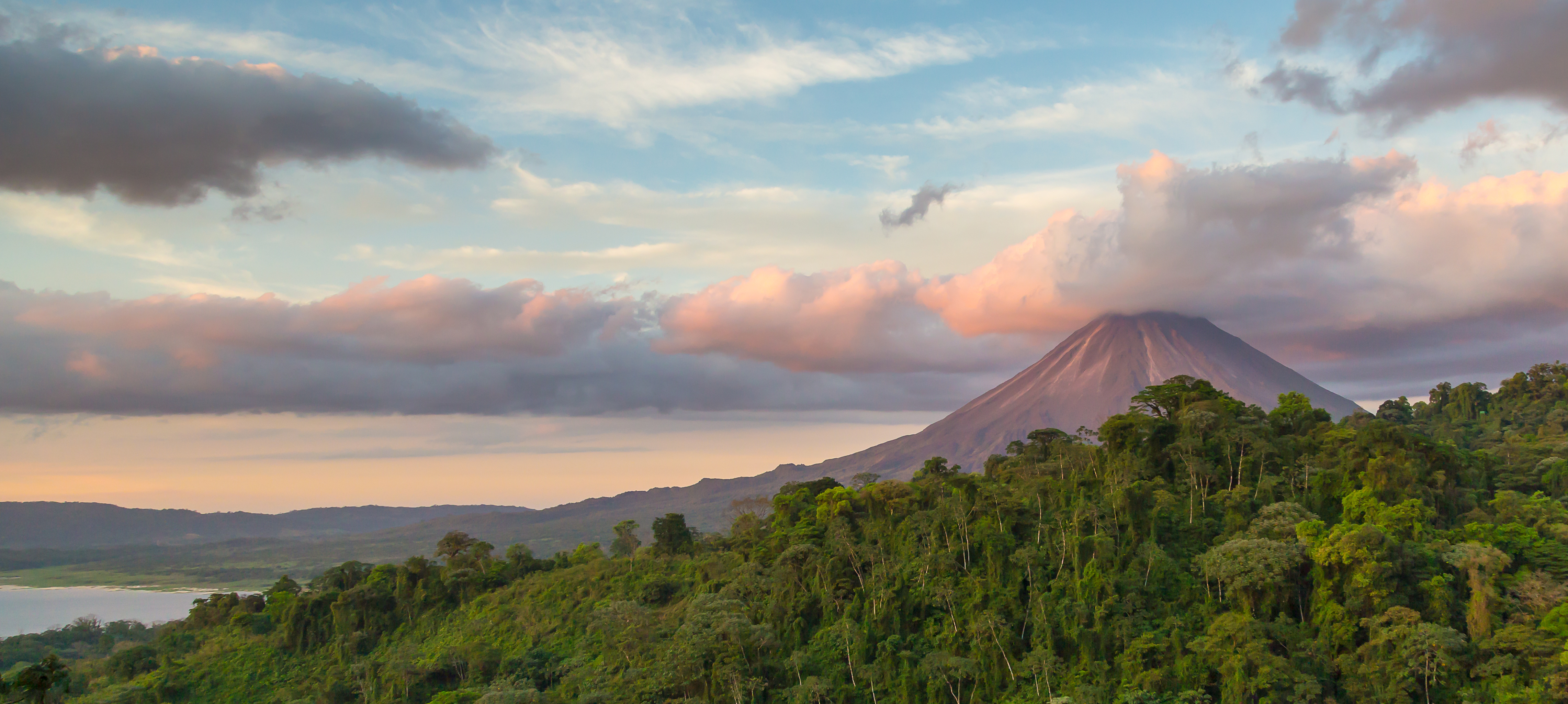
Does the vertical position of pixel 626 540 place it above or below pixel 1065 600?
above

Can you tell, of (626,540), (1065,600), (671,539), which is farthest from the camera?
(626,540)

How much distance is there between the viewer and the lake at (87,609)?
14500cm

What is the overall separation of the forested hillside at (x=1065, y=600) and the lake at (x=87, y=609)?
330 ft

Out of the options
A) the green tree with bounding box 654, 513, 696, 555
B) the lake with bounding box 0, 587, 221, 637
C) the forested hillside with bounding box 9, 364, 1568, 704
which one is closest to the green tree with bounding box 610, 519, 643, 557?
the green tree with bounding box 654, 513, 696, 555

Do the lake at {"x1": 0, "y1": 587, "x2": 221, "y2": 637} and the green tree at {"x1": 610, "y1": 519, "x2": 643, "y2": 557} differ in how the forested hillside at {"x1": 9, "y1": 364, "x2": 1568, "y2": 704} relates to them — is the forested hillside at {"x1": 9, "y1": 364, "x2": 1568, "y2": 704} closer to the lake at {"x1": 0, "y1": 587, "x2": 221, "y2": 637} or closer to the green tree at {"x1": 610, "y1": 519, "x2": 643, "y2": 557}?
the green tree at {"x1": 610, "y1": 519, "x2": 643, "y2": 557}

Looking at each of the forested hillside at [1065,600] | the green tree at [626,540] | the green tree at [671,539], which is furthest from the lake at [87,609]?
the green tree at [671,539]

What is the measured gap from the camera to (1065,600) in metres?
42.7

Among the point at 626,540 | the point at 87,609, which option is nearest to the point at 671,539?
the point at 626,540

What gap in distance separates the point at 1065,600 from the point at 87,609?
647ft

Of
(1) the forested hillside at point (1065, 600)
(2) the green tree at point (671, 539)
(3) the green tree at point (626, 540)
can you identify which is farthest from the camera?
(3) the green tree at point (626, 540)

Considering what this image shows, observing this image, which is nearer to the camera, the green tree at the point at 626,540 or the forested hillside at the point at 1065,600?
the forested hillside at the point at 1065,600

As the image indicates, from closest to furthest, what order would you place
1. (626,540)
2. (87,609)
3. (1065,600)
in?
(1065,600)
(626,540)
(87,609)

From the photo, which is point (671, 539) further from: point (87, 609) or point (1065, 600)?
point (87, 609)

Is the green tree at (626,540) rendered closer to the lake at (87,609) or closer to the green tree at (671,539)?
the green tree at (671,539)
